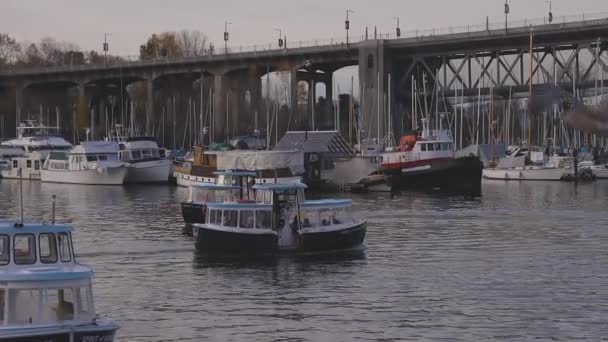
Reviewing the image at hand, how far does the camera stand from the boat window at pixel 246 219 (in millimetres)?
48531

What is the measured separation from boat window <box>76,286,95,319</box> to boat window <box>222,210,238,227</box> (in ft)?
72.4

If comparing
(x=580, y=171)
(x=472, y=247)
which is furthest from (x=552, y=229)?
(x=580, y=171)

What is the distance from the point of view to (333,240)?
49.6 meters

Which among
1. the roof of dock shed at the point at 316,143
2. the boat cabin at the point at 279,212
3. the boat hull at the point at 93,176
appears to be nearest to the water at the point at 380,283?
the boat cabin at the point at 279,212

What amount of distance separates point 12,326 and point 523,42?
117 metres

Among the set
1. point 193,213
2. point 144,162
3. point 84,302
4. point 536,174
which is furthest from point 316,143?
point 84,302

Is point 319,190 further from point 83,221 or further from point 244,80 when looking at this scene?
point 244,80

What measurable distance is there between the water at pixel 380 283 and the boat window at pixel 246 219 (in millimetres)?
2153

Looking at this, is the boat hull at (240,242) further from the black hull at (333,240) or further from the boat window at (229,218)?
the black hull at (333,240)

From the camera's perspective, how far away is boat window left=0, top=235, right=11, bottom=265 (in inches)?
1087

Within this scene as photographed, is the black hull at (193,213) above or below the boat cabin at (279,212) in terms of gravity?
below

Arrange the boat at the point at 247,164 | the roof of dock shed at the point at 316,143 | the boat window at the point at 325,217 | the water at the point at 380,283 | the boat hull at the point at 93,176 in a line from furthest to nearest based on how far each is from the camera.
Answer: the boat hull at the point at 93,176
the roof of dock shed at the point at 316,143
the boat at the point at 247,164
the boat window at the point at 325,217
the water at the point at 380,283

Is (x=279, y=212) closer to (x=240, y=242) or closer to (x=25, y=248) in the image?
(x=240, y=242)

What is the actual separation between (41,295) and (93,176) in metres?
86.9
